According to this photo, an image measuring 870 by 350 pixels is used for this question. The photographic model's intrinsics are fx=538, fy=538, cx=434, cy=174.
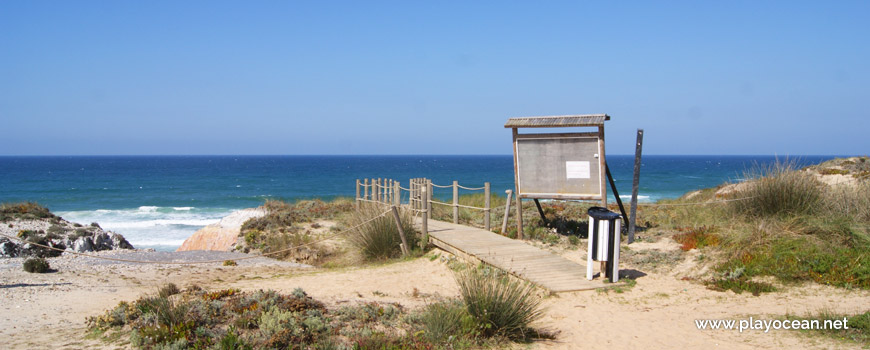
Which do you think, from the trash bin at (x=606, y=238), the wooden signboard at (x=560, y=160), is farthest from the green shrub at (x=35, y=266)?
the trash bin at (x=606, y=238)

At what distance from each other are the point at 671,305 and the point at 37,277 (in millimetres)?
10445

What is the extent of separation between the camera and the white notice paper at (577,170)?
10656mm

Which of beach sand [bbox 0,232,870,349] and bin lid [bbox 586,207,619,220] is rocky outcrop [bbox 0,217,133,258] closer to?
beach sand [bbox 0,232,870,349]

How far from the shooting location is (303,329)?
18.5 feet

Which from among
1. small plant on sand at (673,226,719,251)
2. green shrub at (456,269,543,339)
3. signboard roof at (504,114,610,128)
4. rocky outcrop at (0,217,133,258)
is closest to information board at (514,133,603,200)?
signboard roof at (504,114,610,128)

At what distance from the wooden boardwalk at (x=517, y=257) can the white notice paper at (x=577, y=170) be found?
1.74m

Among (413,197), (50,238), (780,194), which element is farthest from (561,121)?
(50,238)

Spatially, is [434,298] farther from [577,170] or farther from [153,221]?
[153,221]

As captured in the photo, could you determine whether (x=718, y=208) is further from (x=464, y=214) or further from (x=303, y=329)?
(x=303, y=329)

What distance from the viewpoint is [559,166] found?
1095cm

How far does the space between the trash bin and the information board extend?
110 inches

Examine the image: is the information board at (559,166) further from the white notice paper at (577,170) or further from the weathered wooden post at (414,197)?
the weathered wooden post at (414,197)

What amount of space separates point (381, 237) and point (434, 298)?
4051 millimetres

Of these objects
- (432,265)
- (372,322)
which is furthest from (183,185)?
(372,322)
